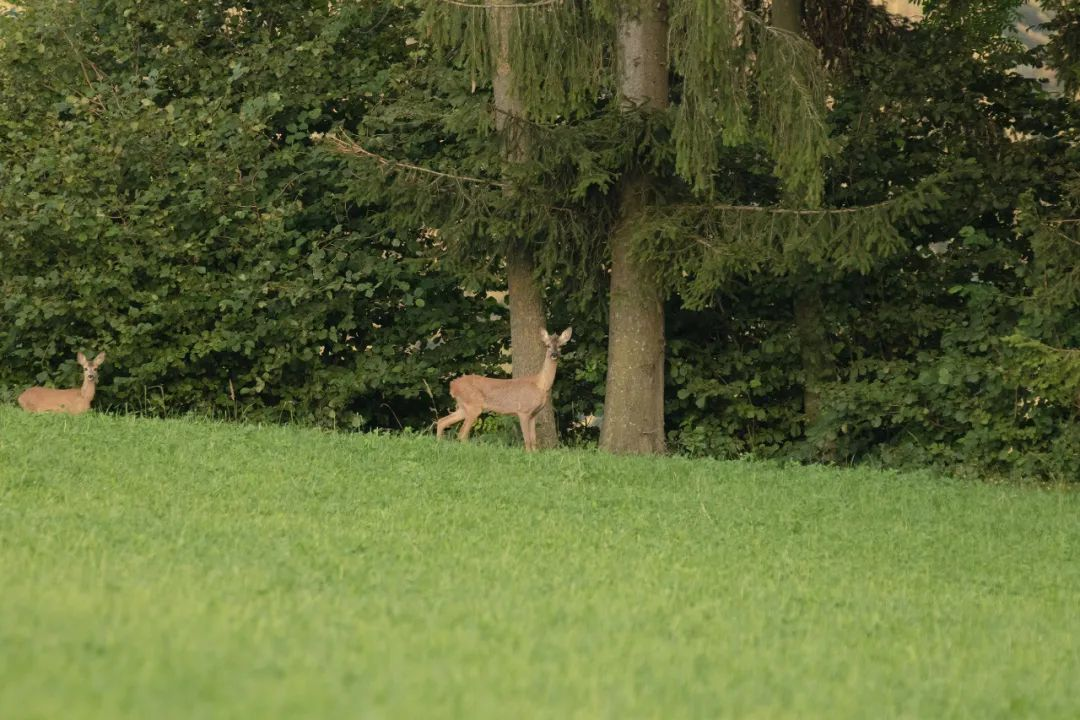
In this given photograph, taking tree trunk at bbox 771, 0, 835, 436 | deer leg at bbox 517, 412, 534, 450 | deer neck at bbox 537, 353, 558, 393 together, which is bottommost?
deer leg at bbox 517, 412, 534, 450

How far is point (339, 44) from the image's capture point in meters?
18.5

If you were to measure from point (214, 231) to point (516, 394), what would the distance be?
14.9 ft

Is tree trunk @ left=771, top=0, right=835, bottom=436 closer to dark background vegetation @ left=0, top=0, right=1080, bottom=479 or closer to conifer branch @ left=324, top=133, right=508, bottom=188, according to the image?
dark background vegetation @ left=0, top=0, right=1080, bottom=479

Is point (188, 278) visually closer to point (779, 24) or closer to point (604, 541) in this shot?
point (779, 24)

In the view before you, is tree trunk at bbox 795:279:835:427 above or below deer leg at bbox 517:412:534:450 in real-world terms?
above

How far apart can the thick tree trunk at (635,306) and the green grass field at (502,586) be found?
1.98m

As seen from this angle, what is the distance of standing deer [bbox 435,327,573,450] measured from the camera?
47.5 ft

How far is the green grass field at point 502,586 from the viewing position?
18.0 ft

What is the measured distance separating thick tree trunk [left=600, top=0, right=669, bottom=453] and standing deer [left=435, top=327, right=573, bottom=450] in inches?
26.4

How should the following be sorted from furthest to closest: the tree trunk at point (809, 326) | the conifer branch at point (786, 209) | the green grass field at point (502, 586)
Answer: the tree trunk at point (809, 326)
the conifer branch at point (786, 209)
the green grass field at point (502, 586)

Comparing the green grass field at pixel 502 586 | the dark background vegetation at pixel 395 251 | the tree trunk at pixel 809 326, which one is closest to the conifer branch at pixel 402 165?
the dark background vegetation at pixel 395 251

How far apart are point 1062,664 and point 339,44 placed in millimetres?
13211

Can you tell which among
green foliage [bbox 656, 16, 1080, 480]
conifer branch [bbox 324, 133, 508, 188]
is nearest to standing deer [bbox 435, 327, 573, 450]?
green foliage [bbox 656, 16, 1080, 480]

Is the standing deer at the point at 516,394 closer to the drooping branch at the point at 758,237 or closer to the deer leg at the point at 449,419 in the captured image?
the deer leg at the point at 449,419
